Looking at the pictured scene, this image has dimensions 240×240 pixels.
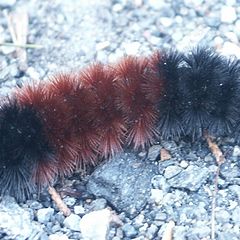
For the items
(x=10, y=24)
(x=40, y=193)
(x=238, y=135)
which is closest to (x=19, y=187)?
(x=40, y=193)

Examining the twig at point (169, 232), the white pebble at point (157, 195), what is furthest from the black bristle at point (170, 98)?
the twig at point (169, 232)

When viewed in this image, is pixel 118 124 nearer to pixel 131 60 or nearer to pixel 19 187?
pixel 131 60

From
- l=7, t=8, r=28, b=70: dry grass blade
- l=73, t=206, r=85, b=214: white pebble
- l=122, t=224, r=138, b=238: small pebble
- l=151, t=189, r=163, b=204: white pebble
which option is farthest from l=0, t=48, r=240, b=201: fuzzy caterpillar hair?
l=7, t=8, r=28, b=70: dry grass blade

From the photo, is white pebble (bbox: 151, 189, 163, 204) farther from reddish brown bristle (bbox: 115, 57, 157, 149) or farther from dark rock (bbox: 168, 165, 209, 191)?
reddish brown bristle (bbox: 115, 57, 157, 149)

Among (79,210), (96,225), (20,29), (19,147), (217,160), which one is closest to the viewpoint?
(96,225)

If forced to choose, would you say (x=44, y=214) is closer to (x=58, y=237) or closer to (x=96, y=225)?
(x=58, y=237)

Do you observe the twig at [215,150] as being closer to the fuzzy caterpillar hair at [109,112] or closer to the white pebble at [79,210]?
the fuzzy caterpillar hair at [109,112]

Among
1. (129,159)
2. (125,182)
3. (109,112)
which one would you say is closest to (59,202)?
(125,182)
